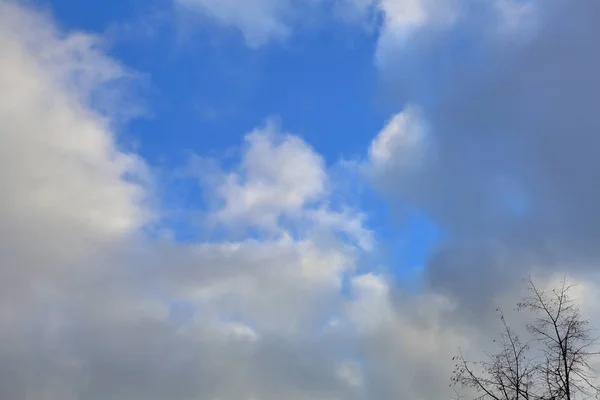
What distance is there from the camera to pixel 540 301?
29203mm

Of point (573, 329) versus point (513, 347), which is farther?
point (513, 347)

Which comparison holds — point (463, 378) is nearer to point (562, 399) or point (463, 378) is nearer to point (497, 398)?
point (497, 398)

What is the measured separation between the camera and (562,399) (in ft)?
89.0

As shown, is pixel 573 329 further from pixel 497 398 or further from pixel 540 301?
pixel 497 398

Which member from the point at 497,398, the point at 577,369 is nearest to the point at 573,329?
the point at 577,369

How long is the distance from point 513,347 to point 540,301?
2500mm

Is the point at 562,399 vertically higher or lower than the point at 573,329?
lower

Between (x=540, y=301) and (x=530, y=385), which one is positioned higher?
(x=540, y=301)

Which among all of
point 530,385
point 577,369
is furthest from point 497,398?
point 577,369

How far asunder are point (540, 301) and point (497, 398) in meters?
4.77

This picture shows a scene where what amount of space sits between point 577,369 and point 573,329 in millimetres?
1677

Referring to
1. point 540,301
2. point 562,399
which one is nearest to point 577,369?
point 562,399

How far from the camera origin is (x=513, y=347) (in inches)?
1170

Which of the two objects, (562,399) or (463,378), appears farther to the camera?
(463,378)
